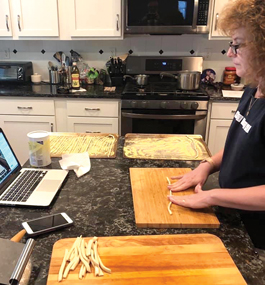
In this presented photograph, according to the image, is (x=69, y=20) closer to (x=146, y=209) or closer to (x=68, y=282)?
(x=146, y=209)

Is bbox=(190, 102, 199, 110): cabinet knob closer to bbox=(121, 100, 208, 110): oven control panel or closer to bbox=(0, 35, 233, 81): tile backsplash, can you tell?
bbox=(121, 100, 208, 110): oven control panel

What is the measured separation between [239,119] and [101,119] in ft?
5.86

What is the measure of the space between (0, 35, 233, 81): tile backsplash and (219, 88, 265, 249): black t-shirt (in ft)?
7.02

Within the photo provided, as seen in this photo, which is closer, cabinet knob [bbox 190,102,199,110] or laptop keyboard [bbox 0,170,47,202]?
laptop keyboard [bbox 0,170,47,202]

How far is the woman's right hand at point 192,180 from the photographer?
115 cm

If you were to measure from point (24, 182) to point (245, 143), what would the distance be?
0.81m

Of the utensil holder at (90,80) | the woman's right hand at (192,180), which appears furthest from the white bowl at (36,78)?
the woman's right hand at (192,180)

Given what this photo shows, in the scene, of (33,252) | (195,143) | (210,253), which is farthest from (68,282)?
(195,143)

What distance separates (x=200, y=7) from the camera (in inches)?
105

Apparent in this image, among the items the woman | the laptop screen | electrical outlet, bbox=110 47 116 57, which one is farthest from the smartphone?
electrical outlet, bbox=110 47 116 57

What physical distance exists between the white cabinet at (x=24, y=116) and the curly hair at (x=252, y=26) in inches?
83.0

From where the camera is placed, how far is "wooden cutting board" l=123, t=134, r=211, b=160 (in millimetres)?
1474

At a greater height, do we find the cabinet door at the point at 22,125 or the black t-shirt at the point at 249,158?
the black t-shirt at the point at 249,158

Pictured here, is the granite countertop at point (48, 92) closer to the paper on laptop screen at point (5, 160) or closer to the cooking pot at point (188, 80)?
the cooking pot at point (188, 80)
